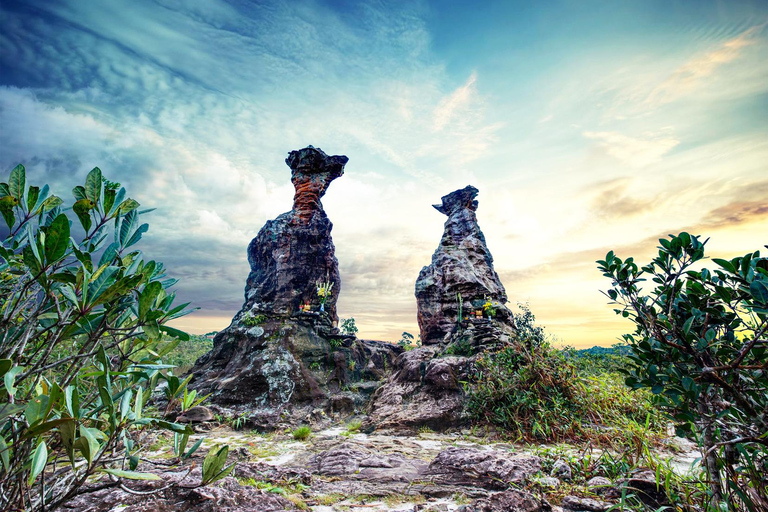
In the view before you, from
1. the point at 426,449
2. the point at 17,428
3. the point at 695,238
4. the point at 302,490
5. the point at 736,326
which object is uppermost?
the point at 695,238

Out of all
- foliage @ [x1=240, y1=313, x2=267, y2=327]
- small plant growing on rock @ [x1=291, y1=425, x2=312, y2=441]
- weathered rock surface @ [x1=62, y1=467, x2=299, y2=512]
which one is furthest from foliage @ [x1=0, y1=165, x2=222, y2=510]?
foliage @ [x1=240, y1=313, x2=267, y2=327]

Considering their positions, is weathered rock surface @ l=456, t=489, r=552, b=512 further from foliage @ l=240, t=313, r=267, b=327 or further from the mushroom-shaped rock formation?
foliage @ l=240, t=313, r=267, b=327

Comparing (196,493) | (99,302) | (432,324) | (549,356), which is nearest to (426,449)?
(549,356)

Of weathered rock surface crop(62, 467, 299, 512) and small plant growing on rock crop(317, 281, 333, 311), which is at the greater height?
small plant growing on rock crop(317, 281, 333, 311)

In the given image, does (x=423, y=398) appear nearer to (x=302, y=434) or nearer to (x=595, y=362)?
(x=302, y=434)

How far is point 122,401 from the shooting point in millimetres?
1298

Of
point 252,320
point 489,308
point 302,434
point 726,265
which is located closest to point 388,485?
point 726,265

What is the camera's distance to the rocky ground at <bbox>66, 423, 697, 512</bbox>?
219 cm

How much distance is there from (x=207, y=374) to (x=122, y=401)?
885 cm

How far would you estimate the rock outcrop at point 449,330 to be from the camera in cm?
661

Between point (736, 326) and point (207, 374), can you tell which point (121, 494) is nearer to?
point (736, 326)

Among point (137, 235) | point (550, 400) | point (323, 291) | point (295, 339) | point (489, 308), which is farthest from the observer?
point (323, 291)

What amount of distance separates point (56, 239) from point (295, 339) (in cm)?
896

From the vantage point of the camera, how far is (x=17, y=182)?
1.33 metres
